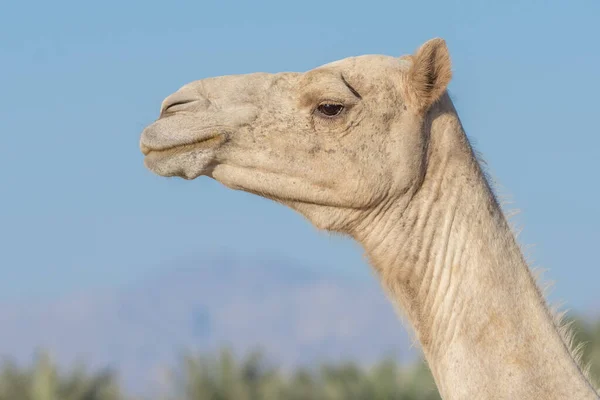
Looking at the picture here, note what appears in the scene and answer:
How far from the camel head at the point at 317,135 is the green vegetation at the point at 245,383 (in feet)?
27.7

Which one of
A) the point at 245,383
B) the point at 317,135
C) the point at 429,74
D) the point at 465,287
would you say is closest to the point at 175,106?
the point at 317,135

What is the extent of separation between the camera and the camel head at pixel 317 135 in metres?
5.89

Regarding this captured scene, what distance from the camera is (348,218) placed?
6.02 metres

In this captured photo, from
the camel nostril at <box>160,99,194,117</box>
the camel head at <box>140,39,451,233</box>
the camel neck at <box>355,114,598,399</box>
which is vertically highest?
the camel nostril at <box>160,99,194,117</box>

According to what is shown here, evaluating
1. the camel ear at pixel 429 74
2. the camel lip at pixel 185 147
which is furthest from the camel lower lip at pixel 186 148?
the camel ear at pixel 429 74

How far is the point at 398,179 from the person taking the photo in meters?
5.83

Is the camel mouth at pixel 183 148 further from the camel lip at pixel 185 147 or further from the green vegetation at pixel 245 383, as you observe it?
the green vegetation at pixel 245 383

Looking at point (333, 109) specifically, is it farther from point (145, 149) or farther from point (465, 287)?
point (465, 287)

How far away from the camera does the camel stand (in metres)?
5.44

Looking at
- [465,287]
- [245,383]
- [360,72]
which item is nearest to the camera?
[465,287]

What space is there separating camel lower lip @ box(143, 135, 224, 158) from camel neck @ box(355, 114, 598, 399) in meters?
0.92

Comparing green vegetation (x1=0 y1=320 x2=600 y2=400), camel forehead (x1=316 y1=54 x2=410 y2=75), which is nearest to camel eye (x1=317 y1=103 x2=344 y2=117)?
camel forehead (x1=316 y1=54 x2=410 y2=75)

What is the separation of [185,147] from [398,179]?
3.70ft

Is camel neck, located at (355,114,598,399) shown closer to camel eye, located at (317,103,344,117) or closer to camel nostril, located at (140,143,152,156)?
camel eye, located at (317,103,344,117)
